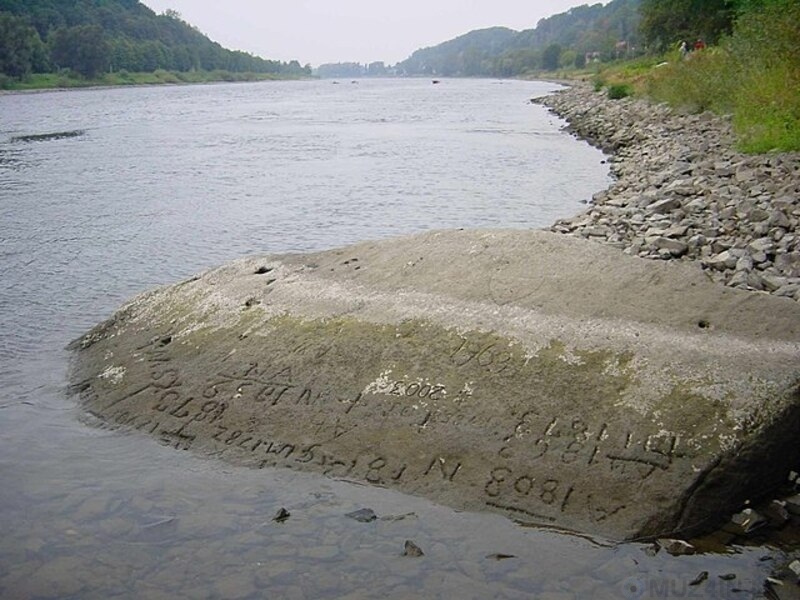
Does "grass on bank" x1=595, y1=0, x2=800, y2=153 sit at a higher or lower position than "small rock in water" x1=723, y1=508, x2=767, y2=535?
higher

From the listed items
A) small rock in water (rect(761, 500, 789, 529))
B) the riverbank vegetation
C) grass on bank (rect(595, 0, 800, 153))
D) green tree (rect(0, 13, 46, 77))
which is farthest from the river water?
the riverbank vegetation

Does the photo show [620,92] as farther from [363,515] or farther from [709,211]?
[363,515]

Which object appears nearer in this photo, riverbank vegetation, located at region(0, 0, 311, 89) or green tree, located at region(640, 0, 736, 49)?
green tree, located at region(640, 0, 736, 49)

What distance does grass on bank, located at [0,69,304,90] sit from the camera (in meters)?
105

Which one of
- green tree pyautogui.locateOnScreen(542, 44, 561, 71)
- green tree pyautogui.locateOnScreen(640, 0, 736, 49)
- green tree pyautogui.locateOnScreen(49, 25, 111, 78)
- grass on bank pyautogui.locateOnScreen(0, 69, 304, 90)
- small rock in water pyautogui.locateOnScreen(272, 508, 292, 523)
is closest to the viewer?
small rock in water pyautogui.locateOnScreen(272, 508, 292, 523)

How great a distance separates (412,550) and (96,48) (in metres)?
133

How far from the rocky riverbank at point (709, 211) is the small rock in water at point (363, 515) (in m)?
5.53

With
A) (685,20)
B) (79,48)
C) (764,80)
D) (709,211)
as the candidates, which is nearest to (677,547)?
(709,211)

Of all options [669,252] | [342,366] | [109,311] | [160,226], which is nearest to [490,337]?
[342,366]

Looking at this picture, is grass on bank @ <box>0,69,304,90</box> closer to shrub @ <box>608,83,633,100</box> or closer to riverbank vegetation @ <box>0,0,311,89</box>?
riverbank vegetation @ <box>0,0,311,89</box>

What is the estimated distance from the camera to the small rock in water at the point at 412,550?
19.2 feet

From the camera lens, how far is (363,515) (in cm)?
633

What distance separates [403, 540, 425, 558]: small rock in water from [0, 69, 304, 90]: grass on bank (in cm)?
10800

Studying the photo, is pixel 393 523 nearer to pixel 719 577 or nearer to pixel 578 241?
pixel 719 577
